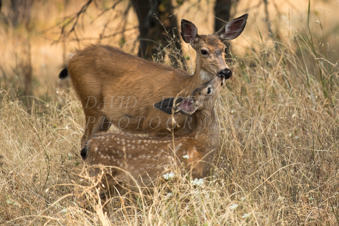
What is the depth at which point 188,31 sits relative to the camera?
16.7 feet

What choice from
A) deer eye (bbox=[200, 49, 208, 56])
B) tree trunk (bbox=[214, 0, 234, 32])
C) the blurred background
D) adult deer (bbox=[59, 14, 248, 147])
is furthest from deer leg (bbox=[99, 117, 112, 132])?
tree trunk (bbox=[214, 0, 234, 32])

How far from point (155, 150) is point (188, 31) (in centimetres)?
146

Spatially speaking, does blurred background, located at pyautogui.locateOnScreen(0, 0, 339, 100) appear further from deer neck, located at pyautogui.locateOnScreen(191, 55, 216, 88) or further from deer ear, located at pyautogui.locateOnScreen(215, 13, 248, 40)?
deer neck, located at pyautogui.locateOnScreen(191, 55, 216, 88)

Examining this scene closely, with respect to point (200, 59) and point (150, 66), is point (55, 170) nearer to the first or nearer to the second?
point (150, 66)

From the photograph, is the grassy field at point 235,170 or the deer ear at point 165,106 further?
the deer ear at point 165,106

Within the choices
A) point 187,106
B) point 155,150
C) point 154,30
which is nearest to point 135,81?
point 187,106

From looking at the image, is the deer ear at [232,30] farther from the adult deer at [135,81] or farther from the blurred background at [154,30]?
the blurred background at [154,30]

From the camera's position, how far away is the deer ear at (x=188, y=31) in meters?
5.04

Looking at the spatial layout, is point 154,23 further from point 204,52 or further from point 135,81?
point 204,52

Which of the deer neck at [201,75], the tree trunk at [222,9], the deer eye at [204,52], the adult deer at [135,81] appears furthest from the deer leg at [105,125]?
the tree trunk at [222,9]

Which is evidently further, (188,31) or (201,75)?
(188,31)

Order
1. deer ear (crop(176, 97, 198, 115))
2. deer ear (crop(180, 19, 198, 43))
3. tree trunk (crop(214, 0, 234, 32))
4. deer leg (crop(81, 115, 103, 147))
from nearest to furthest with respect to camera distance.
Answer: deer ear (crop(176, 97, 198, 115)) < deer ear (crop(180, 19, 198, 43)) < deer leg (crop(81, 115, 103, 147)) < tree trunk (crop(214, 0, 234, 32))

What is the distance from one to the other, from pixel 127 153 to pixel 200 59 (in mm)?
1270

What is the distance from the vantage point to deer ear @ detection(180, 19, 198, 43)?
504 cm
